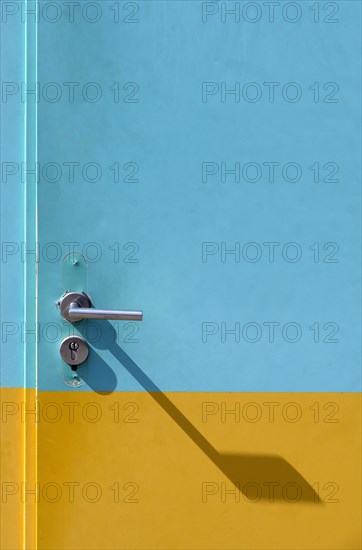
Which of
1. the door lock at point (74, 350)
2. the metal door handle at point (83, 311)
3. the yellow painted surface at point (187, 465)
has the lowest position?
the yellow painted surface at point (187, 465)

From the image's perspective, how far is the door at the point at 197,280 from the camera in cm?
134

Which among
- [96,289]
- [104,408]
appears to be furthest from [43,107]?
[104,408]

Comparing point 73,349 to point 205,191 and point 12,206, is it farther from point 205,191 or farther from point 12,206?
point 205,191

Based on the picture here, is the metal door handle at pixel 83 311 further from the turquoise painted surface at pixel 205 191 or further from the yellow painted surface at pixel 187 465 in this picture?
the yellow painted surface at pixel 187 465

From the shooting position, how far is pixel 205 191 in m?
1.36

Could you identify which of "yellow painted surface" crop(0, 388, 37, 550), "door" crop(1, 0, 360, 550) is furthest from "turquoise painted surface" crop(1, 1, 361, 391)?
"yellow painted surface" crop(0, 388, 37, 550)

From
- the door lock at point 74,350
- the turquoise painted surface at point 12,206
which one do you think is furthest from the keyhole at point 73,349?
the turquoise painted surface at point 12,206

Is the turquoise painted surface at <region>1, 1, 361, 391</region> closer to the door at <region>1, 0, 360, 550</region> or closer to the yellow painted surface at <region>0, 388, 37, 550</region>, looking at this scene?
the door at <region>1, 0, 360, 550</region>

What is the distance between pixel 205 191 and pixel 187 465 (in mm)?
665

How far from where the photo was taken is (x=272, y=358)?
138 centimetres

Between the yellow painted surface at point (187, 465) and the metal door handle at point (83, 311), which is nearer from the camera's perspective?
the metal door handle at point (83, 311)

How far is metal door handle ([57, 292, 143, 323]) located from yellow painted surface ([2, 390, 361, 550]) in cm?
20

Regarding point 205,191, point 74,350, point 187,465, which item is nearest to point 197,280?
point 205,191

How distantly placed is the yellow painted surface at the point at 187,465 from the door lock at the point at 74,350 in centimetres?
8
